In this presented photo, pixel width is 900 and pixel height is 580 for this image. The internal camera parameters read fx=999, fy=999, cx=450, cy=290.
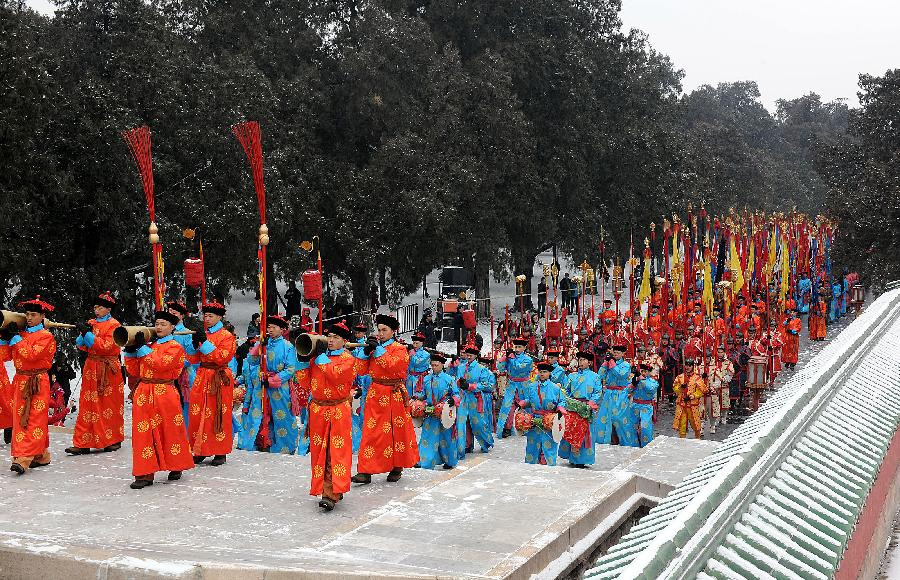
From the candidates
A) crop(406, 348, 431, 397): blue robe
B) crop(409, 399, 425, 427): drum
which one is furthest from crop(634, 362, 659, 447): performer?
crop(409, 399, 425, 427): drum

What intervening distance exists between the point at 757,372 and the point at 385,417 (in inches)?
352

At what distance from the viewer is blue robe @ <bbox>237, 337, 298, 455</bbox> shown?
10234mm

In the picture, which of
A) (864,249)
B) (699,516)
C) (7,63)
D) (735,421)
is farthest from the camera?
(864,249)

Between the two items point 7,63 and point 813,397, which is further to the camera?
point 7,63

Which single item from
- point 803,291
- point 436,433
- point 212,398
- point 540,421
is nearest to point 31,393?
point 212,398

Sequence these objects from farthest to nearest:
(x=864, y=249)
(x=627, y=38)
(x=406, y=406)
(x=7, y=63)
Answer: (x=627, y=38), (x=864, y=249), (x=7, y=63), (x=406, y=406)

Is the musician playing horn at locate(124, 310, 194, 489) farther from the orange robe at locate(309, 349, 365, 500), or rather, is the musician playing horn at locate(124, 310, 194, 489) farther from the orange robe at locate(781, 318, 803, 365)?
the orange robe at locate(781, 318, 803, 365)

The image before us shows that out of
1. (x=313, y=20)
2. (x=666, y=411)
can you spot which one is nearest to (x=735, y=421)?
(x=666, y=411)

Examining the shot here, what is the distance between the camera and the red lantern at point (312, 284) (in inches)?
388

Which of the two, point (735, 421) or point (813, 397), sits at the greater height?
point (813, 397)

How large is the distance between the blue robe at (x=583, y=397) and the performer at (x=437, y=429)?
1.19 meters

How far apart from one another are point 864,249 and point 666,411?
11.1 metres

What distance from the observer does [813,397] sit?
231 inches

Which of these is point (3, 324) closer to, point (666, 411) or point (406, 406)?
point (406, 406)
